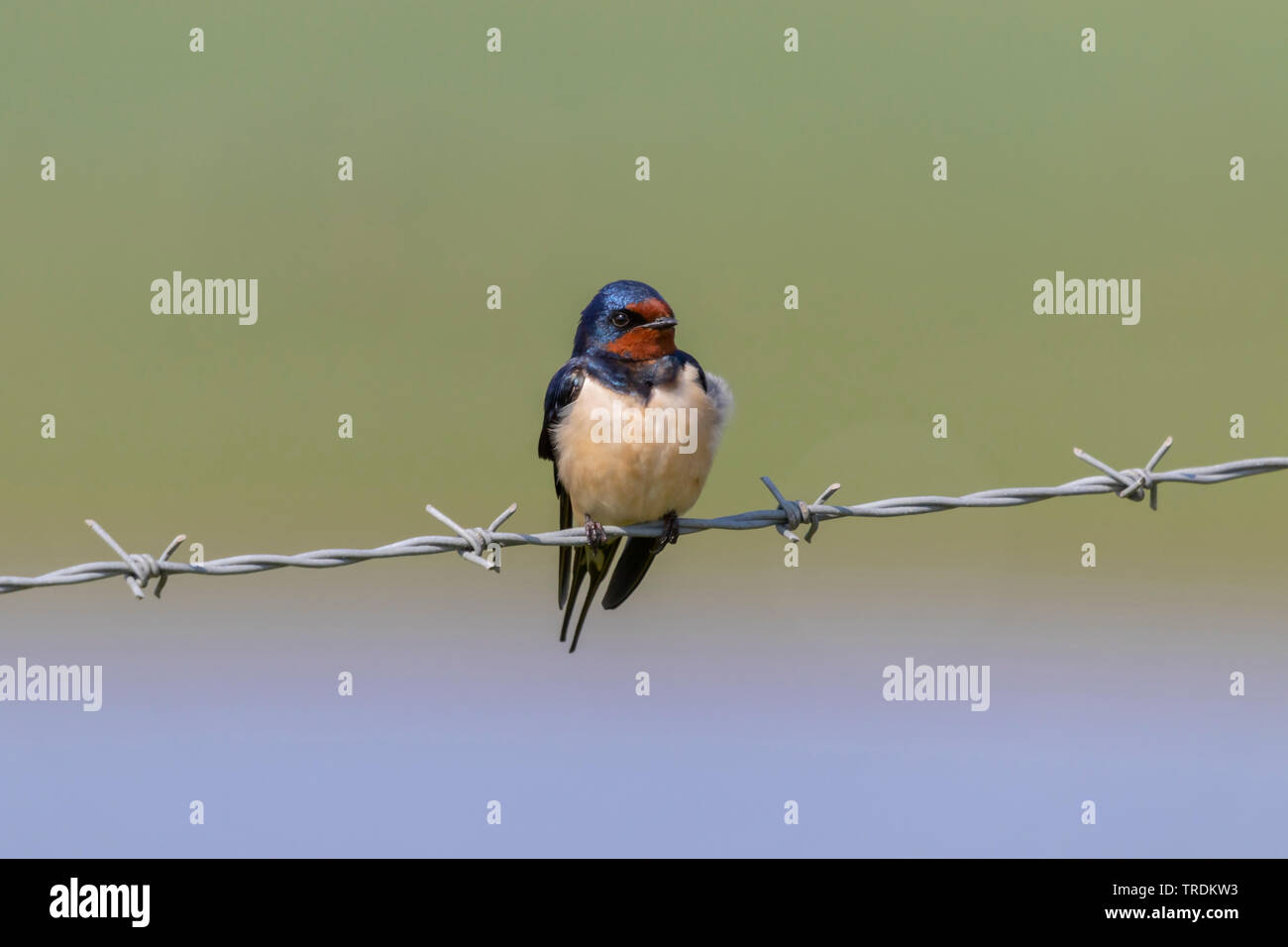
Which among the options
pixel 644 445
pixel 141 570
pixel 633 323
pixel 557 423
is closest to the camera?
pixel 141 570

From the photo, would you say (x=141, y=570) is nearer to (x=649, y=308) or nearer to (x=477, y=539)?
(x=477, y=539)

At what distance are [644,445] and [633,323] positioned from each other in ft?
1.53

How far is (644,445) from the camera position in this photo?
455 cm

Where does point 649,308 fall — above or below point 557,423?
above

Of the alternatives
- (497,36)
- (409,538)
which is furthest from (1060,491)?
(497,36)

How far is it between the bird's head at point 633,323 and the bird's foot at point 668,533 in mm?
600

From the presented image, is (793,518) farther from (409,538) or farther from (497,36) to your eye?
(497,36)

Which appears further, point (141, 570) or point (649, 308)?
point (649, 308)

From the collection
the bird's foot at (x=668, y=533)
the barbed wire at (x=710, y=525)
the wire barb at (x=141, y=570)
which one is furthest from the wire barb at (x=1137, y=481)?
the wire barb at (x=141, y=570)

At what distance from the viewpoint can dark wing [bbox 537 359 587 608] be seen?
477 centimetres

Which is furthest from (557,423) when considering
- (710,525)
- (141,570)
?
(141,570)

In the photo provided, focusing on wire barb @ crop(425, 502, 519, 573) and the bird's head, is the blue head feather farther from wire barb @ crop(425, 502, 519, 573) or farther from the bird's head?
wire barb @ crop(425, 502, 519, 573)

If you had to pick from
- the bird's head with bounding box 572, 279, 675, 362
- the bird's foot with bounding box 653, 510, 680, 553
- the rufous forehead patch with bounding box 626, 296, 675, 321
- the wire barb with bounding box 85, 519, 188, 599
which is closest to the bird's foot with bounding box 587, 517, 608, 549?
the bird's foot with bounding box 653, 510, 680, 553

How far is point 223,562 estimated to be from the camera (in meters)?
3.28
